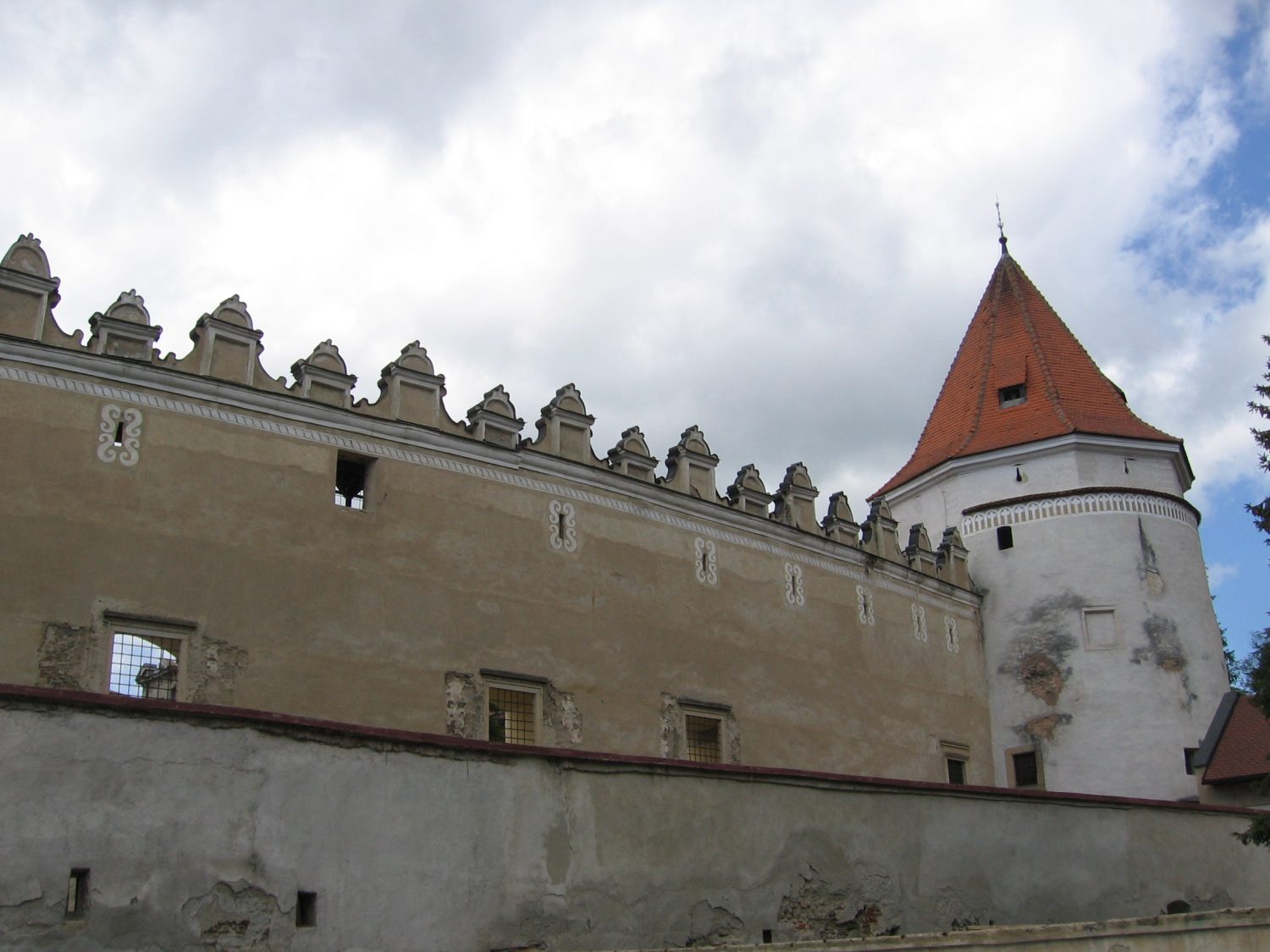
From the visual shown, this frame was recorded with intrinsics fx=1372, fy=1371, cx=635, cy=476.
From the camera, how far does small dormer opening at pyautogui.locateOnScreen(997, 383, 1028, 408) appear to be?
2408 cm

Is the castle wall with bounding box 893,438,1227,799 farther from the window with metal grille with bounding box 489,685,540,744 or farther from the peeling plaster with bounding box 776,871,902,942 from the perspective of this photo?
the peeling plaster with bounding box 776,871,902,942

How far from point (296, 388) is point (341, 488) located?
48.6 inches

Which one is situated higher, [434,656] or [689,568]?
[689,568]

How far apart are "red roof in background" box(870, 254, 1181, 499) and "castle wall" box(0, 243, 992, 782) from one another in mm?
4511

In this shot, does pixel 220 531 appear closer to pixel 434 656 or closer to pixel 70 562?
pixel 70 562

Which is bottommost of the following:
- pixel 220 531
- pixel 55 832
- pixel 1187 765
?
pixel 55 832

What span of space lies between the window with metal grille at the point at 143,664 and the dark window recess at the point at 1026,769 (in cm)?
1375

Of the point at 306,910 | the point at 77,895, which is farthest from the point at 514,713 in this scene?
the point at 77,895

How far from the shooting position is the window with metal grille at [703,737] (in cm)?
1695

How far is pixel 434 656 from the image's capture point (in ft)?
48.0

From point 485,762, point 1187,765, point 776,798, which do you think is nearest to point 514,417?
point 776,798

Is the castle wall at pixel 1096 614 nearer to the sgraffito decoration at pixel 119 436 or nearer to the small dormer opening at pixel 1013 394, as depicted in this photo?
the small dormer opening at pixel 1013 394

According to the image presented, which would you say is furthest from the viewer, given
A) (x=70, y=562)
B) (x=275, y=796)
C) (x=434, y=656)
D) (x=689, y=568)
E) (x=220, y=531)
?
(x=689, y=568)

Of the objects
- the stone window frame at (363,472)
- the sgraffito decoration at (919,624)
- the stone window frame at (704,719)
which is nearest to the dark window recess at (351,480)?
the stone window frame at (363,472)
